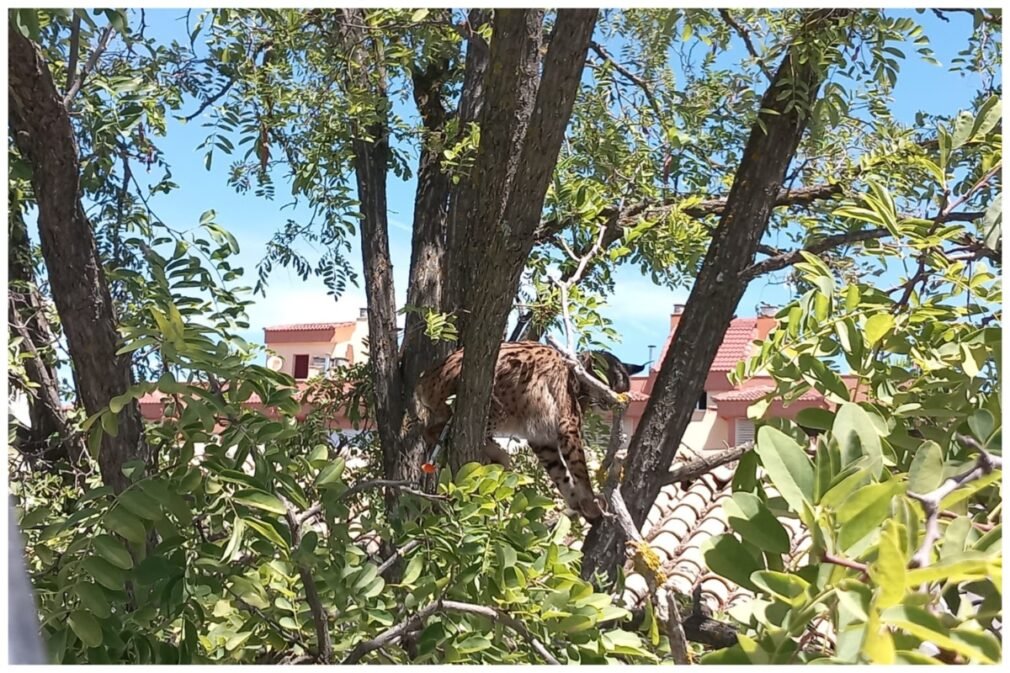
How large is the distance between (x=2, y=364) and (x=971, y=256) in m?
1.43

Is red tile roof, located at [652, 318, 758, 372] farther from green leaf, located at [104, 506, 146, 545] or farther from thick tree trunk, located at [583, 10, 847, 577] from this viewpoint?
green leaf, located at [104, 506, 146, 545]

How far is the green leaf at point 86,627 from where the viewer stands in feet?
4.31

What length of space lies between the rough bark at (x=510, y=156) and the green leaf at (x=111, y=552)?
105cm

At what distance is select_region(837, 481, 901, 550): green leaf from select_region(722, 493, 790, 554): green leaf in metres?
0.09

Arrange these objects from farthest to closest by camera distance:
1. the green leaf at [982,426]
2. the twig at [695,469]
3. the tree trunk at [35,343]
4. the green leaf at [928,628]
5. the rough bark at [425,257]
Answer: the rough bark at [425,257]
the twig at [695,469]
the tree trunk at [35,343]
the green leaf at [982,426]
the green leaf at [928,628]

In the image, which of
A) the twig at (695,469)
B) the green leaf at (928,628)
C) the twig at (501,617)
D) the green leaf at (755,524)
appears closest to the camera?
the green leaf at (928,628)

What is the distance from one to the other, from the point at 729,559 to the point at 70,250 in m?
1.63

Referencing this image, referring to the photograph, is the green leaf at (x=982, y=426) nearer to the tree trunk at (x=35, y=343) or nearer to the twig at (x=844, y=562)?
the twig at (x=844, y=562)

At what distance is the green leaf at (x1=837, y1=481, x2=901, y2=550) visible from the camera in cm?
72

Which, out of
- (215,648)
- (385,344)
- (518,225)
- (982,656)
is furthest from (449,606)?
(385,344)

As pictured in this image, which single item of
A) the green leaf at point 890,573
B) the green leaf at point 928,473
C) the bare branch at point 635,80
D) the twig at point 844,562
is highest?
the bare branch at point 635,80

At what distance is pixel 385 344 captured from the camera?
4262mm

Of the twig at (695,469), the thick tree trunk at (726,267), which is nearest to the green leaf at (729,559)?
the thick tree trunk at (726,267)

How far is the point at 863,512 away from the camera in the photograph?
0.73m
